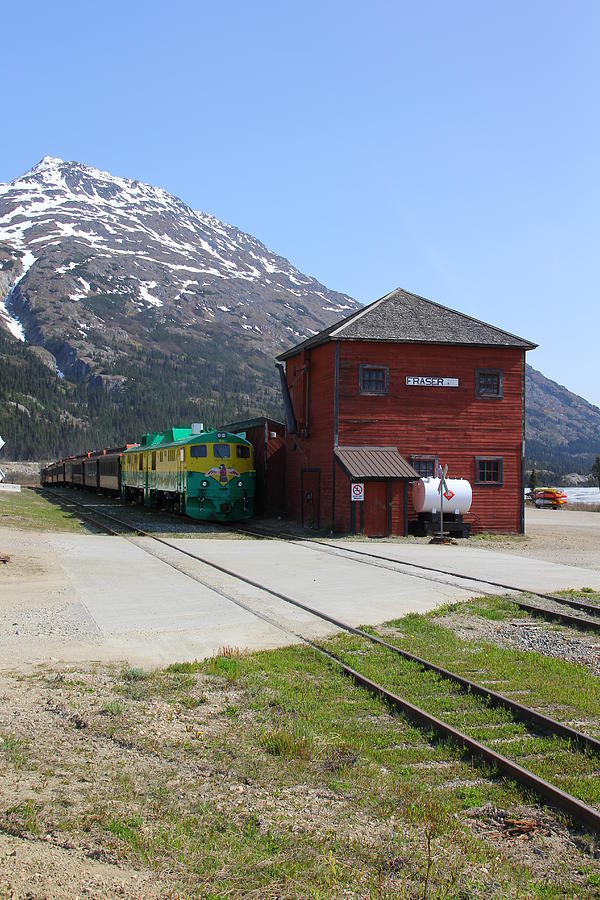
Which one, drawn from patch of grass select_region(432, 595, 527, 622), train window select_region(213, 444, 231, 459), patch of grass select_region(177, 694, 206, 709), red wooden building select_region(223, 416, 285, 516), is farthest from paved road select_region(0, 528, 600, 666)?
red wooden building select_region(223, 416, 285, 516)

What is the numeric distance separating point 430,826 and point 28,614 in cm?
866

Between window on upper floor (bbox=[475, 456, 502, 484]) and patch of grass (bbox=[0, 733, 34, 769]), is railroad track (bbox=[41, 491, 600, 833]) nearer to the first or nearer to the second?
patch of grass (bbox=[0, 733, 34, 769])

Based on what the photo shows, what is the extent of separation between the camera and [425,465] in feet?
106

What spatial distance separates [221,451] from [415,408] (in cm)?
779

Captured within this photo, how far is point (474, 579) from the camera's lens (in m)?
17.8

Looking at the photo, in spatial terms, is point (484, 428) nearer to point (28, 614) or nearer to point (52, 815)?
point (28, 614)

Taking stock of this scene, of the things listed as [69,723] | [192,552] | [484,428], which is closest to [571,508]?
[484,428]

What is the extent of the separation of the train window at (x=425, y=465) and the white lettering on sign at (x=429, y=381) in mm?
2791

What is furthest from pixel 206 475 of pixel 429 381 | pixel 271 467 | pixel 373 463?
pixel 429 381

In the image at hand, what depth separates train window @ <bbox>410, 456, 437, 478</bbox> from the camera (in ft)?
105

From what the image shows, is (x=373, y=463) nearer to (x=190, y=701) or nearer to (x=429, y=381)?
(x=429, y=381)

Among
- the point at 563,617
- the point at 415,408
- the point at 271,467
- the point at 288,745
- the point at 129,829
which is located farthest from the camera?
the point at 271,467

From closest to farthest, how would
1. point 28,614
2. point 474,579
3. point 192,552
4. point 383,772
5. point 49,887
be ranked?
point 49,887 → point 383,772 → point 28,614 → point 474,579 → point 192,552

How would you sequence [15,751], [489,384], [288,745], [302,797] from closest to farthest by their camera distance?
[302,797]
[15,751]
[288,745]
[489,384]
